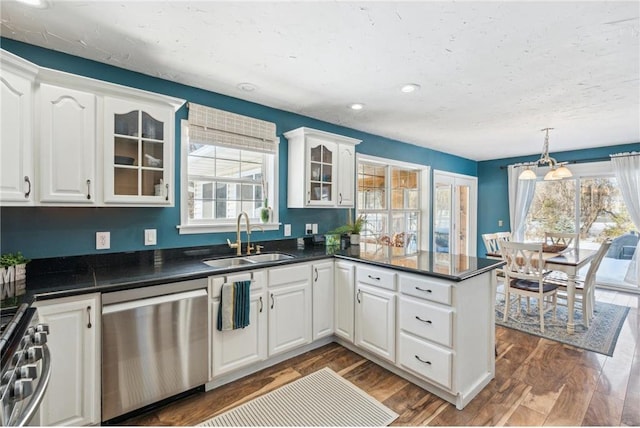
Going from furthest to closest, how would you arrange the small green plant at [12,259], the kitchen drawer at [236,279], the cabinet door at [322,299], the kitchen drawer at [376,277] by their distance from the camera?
→ 1. the cabinet door at [322,299]
2. the kitchen drawer at [376,277]
3. the kitchen drawer at [236,279]
4. the small green plant at [12,259]

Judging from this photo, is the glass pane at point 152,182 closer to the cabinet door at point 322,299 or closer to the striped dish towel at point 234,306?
the striped dish towel at point 234,306

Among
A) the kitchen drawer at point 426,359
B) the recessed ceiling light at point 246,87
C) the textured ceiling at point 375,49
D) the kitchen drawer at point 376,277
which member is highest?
the recessed ceiling light at point 246,87

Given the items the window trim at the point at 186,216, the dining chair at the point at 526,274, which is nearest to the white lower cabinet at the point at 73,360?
the window trim at the point at 186,216

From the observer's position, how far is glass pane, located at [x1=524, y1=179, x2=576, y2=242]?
529 cm

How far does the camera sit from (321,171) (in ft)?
10.7

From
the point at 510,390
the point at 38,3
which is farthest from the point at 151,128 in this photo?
the point at 510,390

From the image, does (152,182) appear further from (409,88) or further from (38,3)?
(409,88)

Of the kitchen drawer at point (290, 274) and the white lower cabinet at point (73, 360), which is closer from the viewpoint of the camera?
the white lower cabinet at point (73, 360)

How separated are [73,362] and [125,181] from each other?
1.15 meters

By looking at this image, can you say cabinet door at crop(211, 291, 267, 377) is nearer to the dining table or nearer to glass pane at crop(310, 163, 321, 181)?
glass pane at crop(310, 163, 321, 181)

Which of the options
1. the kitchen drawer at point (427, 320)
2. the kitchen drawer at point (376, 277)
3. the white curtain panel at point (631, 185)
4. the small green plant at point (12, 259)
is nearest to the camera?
the small green plant at point (12, 259)

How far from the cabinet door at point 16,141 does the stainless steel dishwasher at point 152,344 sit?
29.7 inches

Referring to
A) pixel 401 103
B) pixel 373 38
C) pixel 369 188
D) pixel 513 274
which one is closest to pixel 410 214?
pixel 369 188

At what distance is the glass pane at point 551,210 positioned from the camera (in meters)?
5.29
